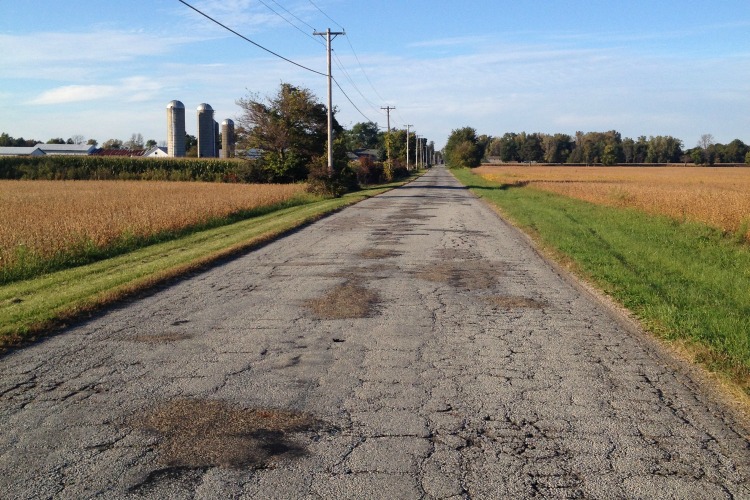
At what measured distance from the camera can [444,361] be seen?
672 cm

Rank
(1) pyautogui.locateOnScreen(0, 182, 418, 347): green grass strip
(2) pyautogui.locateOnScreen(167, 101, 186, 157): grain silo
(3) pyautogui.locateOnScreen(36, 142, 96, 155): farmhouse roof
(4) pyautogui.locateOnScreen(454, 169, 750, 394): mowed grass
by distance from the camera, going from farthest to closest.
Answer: (3) pyautogui.locateOnScreen(36, 142, 96, 155): farmhouse roof → (2) pyautogui.locateOnScreen(167, 101, 186, 157): grain silo → (1) pyautogui.locateOnScreen(0, 182, 418, 347): green grass strip → (4) pyautogui.locateOnScreen(454, 169, 750, 394): mowed grass

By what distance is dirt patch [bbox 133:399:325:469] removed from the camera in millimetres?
4457

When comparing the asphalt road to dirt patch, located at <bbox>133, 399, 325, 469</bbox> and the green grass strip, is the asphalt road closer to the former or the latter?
Answer: dirt patch, located at <bbox>133, 399, 325, 469</bbox>

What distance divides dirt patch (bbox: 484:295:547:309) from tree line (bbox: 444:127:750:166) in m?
139

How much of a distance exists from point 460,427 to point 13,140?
169868mm

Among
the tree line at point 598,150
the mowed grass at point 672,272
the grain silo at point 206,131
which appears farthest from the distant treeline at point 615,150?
the mowed grass at point 672,272

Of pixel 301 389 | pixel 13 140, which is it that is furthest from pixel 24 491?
pixel 13 140

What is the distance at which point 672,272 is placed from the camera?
39.6ft

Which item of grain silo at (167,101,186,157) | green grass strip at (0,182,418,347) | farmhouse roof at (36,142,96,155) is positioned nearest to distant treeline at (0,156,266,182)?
grain silo at (167,101,186,157)

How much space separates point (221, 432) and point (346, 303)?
4.71 meters

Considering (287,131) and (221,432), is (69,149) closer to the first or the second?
(287,131)

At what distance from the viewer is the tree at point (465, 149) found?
15350 centimetres

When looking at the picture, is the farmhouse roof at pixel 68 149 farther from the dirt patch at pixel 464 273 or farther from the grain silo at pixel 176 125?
the dirt patch at pixel 464 273

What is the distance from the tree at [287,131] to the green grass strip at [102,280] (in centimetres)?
3478
